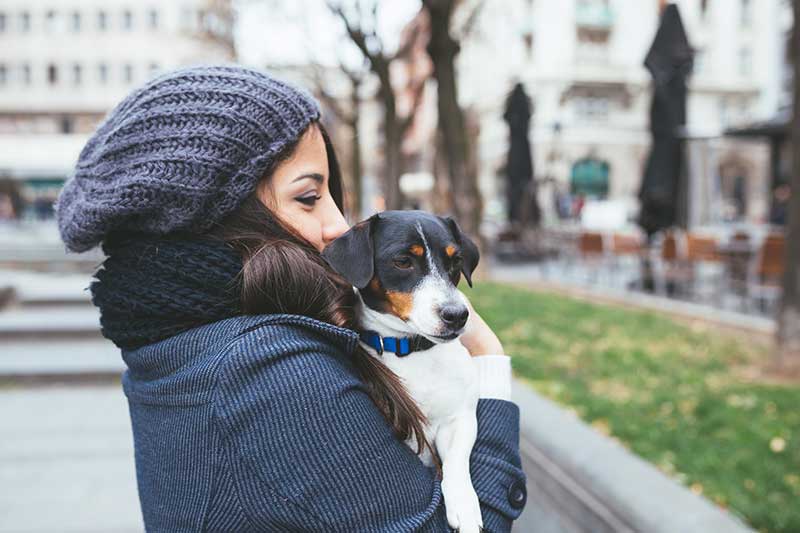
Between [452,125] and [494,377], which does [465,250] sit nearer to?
[494,377]

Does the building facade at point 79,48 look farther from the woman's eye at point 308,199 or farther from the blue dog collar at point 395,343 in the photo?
the blue dog collar at point 395,343

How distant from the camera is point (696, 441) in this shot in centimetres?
434

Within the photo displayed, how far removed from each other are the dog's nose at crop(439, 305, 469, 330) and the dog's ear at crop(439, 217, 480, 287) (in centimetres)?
35

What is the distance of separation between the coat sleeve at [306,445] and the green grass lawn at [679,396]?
8.67 ft

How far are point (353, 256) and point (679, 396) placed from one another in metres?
4.19

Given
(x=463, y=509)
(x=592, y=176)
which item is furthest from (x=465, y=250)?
(x=592, y=176)

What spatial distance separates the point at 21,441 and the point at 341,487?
520cm

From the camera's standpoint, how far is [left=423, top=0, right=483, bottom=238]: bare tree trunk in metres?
12.7

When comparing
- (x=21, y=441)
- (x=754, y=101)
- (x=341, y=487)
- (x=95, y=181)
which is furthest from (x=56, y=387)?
(x=754, y=101)

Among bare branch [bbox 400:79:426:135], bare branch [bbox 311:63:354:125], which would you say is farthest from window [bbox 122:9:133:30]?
bare branch [bbox 400:79:426:135]

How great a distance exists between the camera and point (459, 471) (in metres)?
1.65

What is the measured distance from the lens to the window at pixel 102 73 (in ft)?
175

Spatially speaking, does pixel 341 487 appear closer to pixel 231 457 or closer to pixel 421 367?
pixel 231 457

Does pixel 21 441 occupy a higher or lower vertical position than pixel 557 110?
lower
